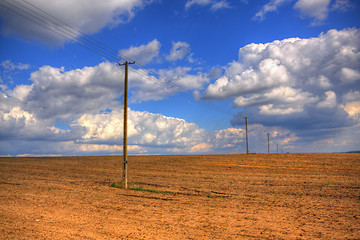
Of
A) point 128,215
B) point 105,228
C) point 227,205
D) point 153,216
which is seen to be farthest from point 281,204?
point 105,228


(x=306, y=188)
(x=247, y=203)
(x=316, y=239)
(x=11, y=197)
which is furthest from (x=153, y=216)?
(x=306, y=188)

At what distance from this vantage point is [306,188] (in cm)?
1995

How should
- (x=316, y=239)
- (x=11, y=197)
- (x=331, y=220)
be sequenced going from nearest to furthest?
1. (x=316, y=239)
2. (x=331, y=220)
3. (x=11, y=197)

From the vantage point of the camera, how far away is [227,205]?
14.6 meters

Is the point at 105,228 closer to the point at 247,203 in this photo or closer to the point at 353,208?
the point at 247,203

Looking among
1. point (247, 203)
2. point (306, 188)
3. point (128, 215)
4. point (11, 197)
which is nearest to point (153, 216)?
point (128, 215)

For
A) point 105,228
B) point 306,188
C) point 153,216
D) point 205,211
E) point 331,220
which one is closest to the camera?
point 105,228

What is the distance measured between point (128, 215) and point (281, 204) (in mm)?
8041

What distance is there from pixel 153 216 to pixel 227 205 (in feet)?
14.1

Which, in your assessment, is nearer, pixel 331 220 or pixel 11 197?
pixel 331 220

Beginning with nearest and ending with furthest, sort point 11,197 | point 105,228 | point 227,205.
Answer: point 105,228 → point 227,205 → point 11,197

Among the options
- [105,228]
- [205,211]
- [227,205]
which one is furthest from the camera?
[227,205]

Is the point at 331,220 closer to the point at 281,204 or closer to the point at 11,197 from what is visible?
the point at 281,204

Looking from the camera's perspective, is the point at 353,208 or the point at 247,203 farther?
the point at 247,203
